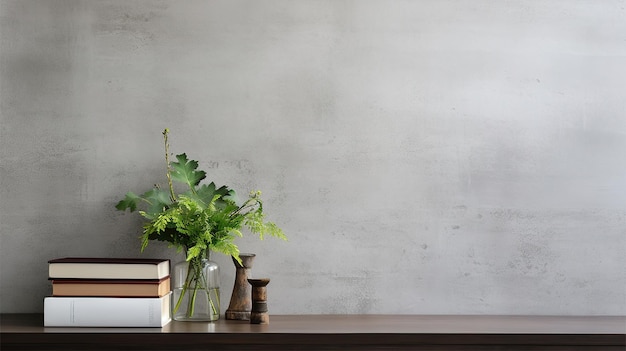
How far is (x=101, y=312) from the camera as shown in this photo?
203 cm

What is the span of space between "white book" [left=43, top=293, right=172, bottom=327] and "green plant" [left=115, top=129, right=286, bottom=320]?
0.19 metres

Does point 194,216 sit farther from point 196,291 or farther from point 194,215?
point 196,291

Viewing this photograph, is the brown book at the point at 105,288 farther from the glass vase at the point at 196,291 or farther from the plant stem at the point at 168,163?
the plant stem at the point at 168,163

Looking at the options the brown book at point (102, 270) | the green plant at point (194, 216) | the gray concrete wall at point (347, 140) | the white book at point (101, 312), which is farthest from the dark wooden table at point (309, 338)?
the gray concrete wall at point (347, 140)

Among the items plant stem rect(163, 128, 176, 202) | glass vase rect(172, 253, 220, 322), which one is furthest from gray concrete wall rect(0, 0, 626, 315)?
Answer: glass vase rect(172, 253, 220, 322)

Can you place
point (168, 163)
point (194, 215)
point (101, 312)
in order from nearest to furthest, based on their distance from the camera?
point (101, 312) < point (194, 215) < point (168, 163)

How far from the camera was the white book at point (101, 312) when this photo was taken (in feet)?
6.64

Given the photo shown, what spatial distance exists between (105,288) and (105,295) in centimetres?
2

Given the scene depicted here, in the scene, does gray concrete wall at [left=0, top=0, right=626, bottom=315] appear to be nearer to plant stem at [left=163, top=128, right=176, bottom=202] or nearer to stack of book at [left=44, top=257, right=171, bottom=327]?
plant stem at [left=163, top=128, right=176, bottom=202]

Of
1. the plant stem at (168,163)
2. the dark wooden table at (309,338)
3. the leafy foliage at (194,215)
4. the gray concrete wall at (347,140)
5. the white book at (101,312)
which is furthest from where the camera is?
the gray concrete wall at (347,140)

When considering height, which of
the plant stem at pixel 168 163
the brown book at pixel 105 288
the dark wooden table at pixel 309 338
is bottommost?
the dark wooden table at pixel 309 338

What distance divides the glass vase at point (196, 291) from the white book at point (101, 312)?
0.19 m

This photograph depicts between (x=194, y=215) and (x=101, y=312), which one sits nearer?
(x=101, y=312)

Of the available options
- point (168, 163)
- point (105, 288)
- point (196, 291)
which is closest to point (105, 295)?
point (105, 288)
